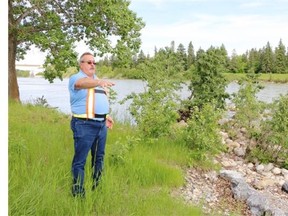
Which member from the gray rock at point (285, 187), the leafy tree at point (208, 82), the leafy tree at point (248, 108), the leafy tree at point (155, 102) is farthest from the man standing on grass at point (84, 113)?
the leafy tree at point (208, 82)

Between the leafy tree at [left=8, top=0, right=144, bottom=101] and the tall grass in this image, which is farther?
the leafy tree at [left=8, top=0, right=144, bottom=101]

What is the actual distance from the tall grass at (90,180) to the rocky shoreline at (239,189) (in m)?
0.35

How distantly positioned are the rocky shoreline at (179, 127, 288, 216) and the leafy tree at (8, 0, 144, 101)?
18.9 feet

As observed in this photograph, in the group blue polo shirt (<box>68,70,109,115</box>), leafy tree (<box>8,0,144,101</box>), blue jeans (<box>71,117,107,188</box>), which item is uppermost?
leafy tree (<box>8,0,144,101</box>)

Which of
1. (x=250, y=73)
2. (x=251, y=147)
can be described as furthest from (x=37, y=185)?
(x=250, y=73)

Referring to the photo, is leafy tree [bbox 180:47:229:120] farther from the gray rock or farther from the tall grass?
the gray rock

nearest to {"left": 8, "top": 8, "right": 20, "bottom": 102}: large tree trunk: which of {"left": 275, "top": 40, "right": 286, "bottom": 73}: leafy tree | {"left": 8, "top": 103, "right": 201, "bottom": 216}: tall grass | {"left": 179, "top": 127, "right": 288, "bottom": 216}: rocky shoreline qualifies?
{"left": 8, "top": 103, "right": 201, "bottom": 216}: tall grass

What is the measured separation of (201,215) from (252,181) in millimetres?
2838

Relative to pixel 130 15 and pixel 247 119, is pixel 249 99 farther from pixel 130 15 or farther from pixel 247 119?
pixel 130 15

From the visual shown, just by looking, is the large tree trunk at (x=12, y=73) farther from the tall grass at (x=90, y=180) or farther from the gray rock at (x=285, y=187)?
the gray rock at (x=285, y=187)

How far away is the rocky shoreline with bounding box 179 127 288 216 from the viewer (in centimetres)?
540

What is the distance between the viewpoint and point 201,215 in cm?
454

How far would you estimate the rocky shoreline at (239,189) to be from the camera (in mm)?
5403

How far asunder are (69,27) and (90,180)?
9212mm
